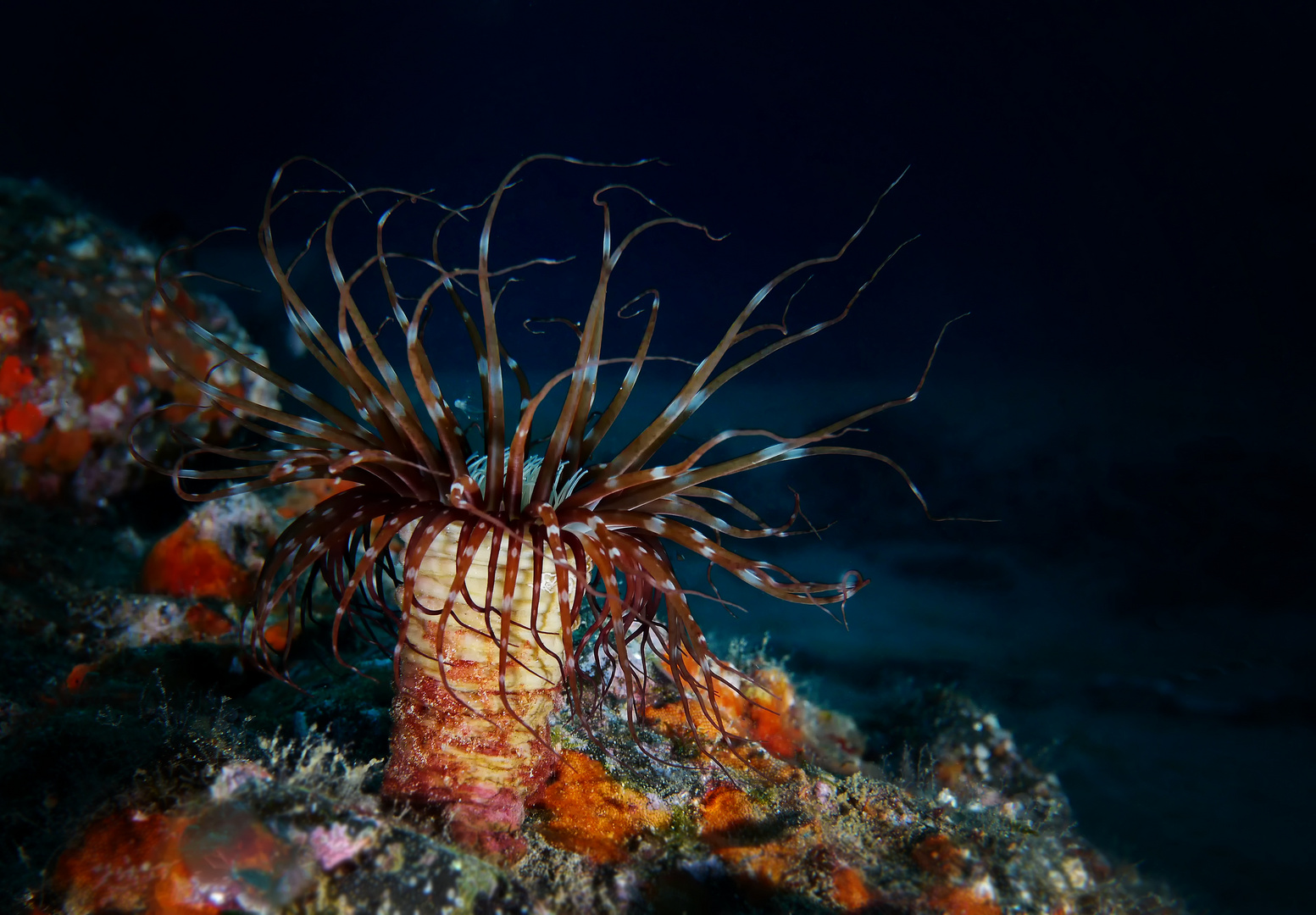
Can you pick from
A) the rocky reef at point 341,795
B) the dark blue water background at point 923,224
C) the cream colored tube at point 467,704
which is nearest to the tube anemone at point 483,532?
the cream colored tube at point 467,704

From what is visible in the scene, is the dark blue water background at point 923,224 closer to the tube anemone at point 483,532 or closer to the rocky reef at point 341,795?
the rocky reef at point 341,795

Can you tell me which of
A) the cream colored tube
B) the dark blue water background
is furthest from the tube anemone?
the dark blue water background

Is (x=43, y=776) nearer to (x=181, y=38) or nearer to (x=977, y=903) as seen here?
(x=977, y=903)

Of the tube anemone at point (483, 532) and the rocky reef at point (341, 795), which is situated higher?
the tube anemone at point (483, 532)

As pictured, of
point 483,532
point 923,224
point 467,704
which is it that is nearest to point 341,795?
point 467,704

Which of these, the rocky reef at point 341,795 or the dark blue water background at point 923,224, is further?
the dark blue water background at point 923,224

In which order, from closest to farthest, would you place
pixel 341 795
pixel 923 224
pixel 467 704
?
pixel 341 795 → pixel 467 704 → pixel 923 224

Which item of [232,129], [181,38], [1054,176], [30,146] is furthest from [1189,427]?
[30,146]

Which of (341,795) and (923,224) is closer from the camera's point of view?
(341,795)

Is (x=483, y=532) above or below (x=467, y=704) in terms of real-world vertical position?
above

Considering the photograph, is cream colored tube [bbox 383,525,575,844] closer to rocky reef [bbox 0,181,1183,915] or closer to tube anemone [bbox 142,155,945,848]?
tube anemone [bbox 142,155,945,848]

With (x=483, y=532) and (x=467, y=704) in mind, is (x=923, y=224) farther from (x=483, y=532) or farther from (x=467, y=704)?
(x=467, y=704)
